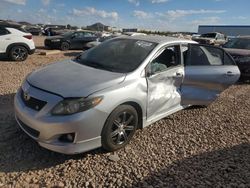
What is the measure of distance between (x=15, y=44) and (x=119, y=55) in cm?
744

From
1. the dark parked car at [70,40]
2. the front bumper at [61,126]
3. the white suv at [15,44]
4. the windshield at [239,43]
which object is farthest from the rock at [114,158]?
the dark parked car at [70,40]

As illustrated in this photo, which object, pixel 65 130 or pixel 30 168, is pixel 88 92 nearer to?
pixel 65 130

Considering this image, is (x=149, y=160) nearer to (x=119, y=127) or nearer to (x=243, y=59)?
(x=119, y=127)

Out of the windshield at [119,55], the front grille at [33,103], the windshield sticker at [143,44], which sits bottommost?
the front grille at [33,103]

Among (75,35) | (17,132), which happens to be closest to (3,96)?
(17,132)

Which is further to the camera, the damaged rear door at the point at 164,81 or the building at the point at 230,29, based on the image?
the building at the point at 230,29

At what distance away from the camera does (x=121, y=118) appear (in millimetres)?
3650

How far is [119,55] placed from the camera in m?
4.39

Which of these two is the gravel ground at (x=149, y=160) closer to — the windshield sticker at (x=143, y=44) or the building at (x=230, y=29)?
the windshield sticker at (x=143, y=44)

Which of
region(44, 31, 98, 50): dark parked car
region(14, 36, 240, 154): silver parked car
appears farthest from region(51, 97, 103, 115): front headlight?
region(44, 31, 98, 50): dark parked car

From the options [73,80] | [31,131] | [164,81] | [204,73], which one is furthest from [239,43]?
[31,131]

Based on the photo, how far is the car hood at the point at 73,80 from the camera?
329 centimetres

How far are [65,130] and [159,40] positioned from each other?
2.46m

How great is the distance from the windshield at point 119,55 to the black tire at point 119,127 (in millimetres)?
655
